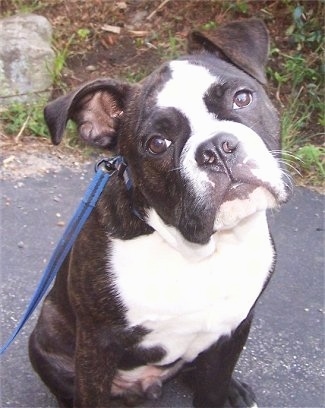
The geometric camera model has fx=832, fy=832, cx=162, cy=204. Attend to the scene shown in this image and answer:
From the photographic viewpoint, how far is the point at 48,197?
4492 millimetres

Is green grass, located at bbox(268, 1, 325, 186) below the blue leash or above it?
below

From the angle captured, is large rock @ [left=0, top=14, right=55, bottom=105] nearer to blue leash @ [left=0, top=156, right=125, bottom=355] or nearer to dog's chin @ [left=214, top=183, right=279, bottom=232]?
blue leash @ [left=0, top=156, right=125, bottom=355]

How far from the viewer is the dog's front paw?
10.6 feet

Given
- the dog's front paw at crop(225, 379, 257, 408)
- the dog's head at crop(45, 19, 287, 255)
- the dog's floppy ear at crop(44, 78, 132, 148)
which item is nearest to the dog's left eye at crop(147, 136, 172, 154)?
the dog's head at crop(45, 19, 287, 255)

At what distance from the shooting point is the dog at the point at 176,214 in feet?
7.87

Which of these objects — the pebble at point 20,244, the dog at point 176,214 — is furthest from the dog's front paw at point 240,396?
the pebble at point 20,244

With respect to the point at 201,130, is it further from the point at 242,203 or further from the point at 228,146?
the point at 242,203

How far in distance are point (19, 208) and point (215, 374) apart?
1749 millimetres

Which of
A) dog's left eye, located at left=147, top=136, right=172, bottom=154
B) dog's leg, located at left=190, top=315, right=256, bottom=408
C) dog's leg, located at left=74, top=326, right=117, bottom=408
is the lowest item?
dog's leg, located at left=190, top=315, right=256, bottom=408

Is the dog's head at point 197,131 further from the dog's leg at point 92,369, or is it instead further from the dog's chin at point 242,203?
the dog's leg at point 92,369

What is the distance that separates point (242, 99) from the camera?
254 centimetres

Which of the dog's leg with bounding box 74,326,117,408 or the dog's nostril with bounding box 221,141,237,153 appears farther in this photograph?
the dog's leg with bounding box 74,326,117,408

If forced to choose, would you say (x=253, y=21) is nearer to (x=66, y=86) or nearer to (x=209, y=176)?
(x=209, y=176)

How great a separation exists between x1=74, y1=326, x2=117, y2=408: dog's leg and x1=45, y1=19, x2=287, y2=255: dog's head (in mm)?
455
